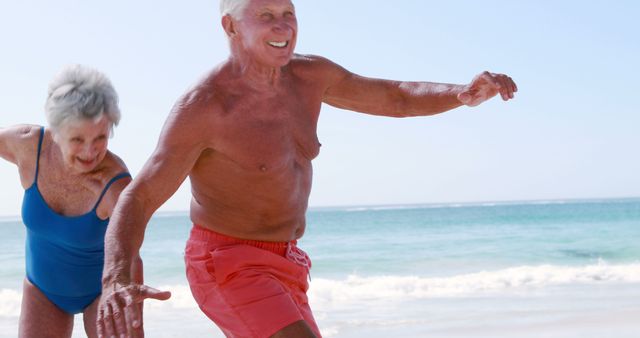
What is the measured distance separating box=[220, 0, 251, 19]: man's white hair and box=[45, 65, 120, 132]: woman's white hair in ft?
1.79

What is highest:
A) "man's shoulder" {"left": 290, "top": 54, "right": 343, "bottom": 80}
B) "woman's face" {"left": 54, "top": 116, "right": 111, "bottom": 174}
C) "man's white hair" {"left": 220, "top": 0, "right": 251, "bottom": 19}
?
"man's white hair" {"left": 220, "top": 0, "right": 251, "bottom": 19}

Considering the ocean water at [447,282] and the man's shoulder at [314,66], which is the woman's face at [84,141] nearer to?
the man's shoulder at [314,66]

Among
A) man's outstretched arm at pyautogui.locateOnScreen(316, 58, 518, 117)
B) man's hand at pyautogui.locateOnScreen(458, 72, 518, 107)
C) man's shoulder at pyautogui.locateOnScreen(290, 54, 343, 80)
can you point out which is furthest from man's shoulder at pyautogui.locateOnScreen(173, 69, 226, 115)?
man's hand at pyautogui.locateOnScreen(458, 72, 518, 107)

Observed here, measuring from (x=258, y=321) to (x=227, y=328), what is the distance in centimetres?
17

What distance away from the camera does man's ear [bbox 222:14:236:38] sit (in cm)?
302

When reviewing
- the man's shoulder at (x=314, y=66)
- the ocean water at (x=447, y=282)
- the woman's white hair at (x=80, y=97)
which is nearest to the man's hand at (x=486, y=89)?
the man's shoulder at (x=314, y=66)

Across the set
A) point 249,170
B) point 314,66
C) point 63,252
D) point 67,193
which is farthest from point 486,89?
point 63,252

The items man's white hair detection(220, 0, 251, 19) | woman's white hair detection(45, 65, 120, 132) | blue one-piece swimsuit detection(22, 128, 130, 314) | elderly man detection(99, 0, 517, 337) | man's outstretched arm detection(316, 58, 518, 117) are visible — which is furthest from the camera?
blue one-piece swimsuit detection(22, 128, 130, 314)

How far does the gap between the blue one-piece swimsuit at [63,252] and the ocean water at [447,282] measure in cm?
473

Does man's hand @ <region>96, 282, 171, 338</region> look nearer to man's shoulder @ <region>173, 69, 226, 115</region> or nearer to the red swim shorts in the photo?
the red swim shorts

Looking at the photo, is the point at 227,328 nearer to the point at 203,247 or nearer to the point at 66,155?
the point at 203,247

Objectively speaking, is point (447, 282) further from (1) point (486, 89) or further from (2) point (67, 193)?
(1) point (486, 89)

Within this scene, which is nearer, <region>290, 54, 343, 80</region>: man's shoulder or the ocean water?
<region>290, 54, 343, 80</region>: man's shoulder

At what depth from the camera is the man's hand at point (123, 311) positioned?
86.4 inches
